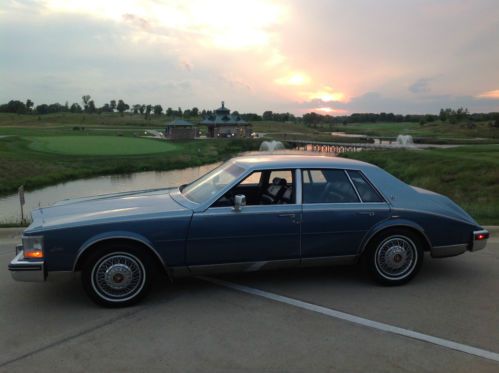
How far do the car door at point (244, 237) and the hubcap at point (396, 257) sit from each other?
98 cm

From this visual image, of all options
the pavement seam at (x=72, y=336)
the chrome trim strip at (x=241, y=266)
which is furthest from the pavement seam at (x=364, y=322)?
the pavement seam at (x=72, y=336)

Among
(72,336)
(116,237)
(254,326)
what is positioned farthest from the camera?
(116,237)

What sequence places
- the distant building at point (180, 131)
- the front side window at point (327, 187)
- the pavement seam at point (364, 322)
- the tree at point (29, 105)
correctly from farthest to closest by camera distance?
the tree at point (29, 105) → the distant building at point (180, 131) → the front side window at point (327, 187) → the pavement seam at point (364, 322)

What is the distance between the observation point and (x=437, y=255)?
483 cm

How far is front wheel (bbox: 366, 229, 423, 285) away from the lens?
15.3ft

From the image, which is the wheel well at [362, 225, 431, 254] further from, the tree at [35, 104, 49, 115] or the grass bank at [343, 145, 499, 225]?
the tree at [35, 104, 49, 115]

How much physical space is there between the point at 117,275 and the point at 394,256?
2949 millimetres

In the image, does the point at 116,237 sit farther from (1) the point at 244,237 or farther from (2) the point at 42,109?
(2) the point at 42,109

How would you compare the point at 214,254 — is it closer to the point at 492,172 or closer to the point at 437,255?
the point at 437,255

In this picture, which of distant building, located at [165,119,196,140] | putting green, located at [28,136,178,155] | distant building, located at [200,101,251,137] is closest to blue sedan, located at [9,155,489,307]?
putting green, located at [28,136,178,155]

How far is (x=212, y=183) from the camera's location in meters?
4.84

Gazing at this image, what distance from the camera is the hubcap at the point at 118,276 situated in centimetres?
408

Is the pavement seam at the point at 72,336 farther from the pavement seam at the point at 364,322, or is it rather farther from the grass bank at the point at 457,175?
the grass bank at the point at 457,175

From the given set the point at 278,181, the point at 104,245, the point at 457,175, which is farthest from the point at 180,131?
the point at 104,245
